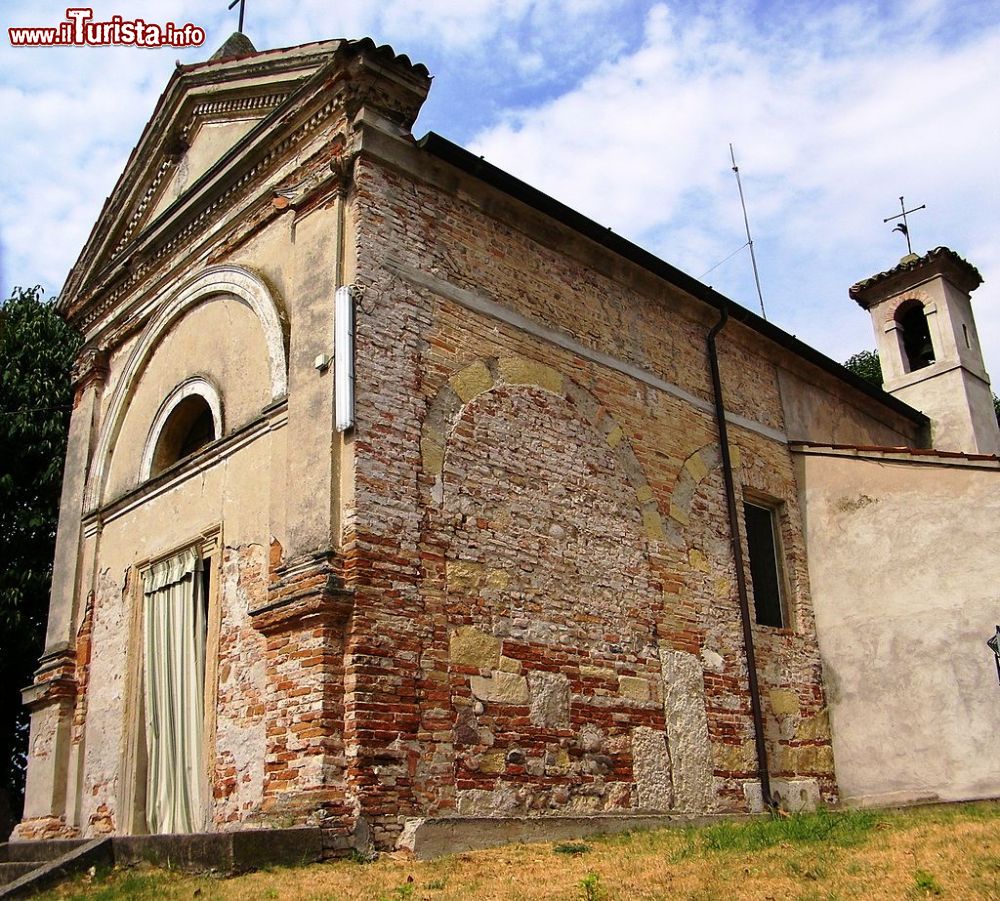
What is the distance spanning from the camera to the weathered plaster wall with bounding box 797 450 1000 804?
10.7 meters

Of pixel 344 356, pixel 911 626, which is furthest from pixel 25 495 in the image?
pixel 911 626

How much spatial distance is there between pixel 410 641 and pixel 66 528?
6.13 meters

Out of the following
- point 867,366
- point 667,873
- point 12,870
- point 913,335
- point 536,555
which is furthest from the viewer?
point 867,366

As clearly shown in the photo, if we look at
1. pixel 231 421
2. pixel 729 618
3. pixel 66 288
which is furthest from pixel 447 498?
pixel 66 288

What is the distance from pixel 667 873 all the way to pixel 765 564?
6412 mm

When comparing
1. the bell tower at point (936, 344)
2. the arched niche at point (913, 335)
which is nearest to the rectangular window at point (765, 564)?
the bell tower at point (936, 344)

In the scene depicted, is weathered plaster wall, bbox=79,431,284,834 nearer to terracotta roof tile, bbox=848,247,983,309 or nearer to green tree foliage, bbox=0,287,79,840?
green tree foliage, bbox=0,287,79,840

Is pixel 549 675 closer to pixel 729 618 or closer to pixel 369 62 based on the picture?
pixel 729 618

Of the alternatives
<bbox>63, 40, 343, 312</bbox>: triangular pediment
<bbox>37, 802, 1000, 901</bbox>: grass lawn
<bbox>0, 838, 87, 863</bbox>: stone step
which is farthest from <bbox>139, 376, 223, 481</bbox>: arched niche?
<bbox>37, 802, 1000, 901</bbox>: grass lawn

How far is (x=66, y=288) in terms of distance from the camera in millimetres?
13188

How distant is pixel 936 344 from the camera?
17.2 metres

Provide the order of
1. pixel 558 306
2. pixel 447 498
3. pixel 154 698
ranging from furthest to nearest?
1. pixel 558 306
2. pixel 154 698
3. pixel 447 498

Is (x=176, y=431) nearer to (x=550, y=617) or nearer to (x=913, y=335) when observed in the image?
(x=550, y=617)

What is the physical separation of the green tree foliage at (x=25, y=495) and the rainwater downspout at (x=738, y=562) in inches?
403
